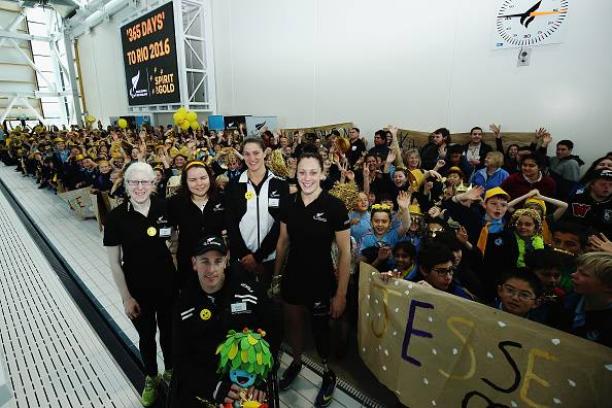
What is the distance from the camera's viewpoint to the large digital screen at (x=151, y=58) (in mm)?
11906

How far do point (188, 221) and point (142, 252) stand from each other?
0.36 m

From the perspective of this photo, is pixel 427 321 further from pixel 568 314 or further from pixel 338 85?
pixel 338 85

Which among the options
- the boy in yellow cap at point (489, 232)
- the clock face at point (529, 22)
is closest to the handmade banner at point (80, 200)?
the boy in yellow cap at point (489, 232)

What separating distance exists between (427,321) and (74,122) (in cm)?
2654

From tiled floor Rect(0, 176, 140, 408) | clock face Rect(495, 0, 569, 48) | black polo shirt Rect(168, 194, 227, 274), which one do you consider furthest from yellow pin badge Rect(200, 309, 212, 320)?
clock face Rect(495, 0, 569, 48)

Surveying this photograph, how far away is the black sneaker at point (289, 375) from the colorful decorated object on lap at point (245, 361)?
92 centimetres

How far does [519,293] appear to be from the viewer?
172 cm

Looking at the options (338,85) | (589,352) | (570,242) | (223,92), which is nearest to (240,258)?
(589,352)

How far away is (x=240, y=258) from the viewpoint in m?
2.46

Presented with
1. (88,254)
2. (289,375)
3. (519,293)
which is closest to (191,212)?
(289,375)

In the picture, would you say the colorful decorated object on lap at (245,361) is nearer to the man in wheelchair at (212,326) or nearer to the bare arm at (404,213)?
the man in wheelchair at (212,326)

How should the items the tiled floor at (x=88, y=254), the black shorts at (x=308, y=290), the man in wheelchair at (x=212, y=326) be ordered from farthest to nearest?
the tiled floor at (x=88, y=254)
the black shorts at (x=308, y=290)
the man in wheelchair at (x=212, y=326)

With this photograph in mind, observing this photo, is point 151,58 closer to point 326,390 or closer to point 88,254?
point 88,254

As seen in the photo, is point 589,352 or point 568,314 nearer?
point 589,352
